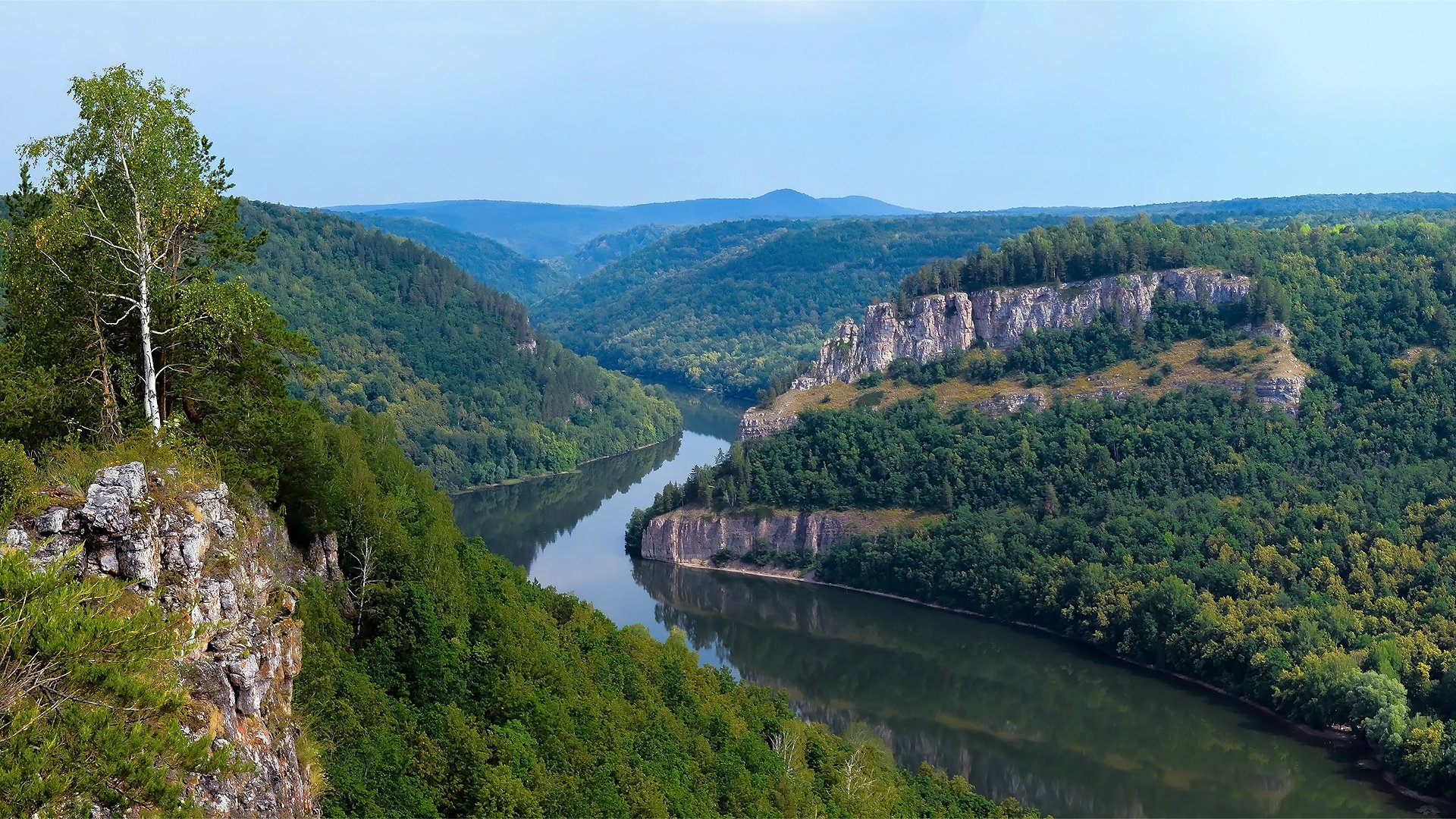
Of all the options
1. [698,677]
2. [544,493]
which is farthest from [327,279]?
[698,677]

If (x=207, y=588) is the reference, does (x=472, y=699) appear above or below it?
below

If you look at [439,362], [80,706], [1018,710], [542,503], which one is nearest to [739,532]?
[542,503]

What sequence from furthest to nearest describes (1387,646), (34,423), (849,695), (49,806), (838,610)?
(838,610) → (849,695) → (1387,646) → (34,423) → (49,806)

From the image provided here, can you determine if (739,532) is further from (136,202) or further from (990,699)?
(136,202)

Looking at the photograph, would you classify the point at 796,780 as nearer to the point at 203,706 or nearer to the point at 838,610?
the point at 203,706

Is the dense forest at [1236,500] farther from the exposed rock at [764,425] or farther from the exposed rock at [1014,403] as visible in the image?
the exposed rock at [764,425]

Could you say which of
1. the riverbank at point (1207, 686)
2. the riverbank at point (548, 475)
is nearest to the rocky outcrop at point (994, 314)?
the riverbank at point (1207, 686)

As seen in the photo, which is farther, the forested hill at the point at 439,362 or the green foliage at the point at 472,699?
the forested hill at the point at 439,362
